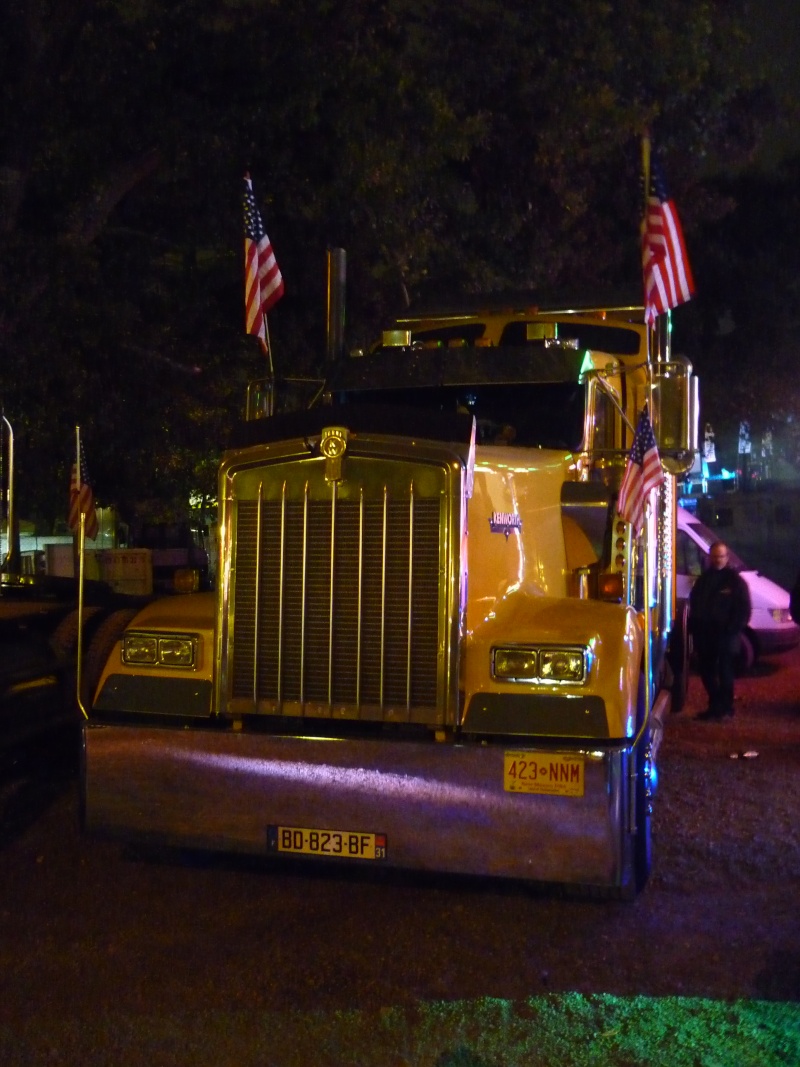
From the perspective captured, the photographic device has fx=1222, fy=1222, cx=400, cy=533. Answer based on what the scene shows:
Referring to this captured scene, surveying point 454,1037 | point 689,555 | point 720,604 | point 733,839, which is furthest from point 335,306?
point 689,555

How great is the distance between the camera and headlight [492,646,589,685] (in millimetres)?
5551

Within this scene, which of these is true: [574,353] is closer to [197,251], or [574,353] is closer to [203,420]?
[197,251]

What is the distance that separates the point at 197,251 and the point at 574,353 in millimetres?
9888

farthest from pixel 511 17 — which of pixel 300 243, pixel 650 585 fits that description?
pixel 650 585

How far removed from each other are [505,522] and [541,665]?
3.12ft

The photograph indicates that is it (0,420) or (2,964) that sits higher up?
(0,420)

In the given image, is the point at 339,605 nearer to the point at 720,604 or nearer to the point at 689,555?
the point at 720,604

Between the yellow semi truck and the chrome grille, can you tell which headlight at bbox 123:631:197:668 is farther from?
the chrome grille

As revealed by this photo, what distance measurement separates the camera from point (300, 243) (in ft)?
50.7

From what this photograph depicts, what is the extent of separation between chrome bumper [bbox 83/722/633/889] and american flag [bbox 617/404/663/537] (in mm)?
1808

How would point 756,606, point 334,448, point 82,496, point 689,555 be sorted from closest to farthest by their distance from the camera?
1. point 334,448
2. point 82,496
3. point 756,606
4. point 689,555

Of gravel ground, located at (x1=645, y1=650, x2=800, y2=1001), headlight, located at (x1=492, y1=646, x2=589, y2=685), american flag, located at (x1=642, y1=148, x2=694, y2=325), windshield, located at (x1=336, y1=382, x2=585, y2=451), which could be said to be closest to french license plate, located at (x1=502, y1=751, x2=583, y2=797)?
headlight, located at (x1=492, y1=646, x2=589, y2=685)

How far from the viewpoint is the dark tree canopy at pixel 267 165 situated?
12.7m

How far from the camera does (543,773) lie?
17.8 ft
